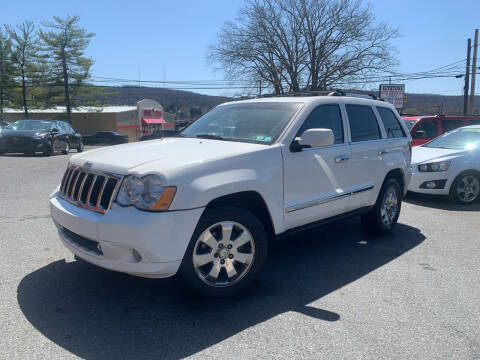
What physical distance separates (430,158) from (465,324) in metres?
5.44

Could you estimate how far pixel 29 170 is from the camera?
443 inches

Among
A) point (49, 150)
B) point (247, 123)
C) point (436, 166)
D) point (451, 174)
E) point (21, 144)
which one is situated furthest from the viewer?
point (49, 150)

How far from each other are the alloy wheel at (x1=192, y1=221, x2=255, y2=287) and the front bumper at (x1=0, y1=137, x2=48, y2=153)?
1354 centimetres

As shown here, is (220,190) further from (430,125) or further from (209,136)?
(430,125)

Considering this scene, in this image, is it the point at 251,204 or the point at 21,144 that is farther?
the point at 21,144

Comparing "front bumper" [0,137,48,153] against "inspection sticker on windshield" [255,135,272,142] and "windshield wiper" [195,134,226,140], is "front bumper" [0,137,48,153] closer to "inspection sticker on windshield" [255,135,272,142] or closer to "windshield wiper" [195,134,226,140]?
"windshield wiper" [195,134,226,140]

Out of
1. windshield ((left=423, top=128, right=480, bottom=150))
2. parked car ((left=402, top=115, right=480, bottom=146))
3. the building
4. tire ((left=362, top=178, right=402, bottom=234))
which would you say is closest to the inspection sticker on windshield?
tire ((left=362, top=178, right=402, bottom=234))

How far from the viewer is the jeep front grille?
3.31 m

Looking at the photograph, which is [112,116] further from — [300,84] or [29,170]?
[29,170]

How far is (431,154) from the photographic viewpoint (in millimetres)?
8430

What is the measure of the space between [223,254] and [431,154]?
639 cm

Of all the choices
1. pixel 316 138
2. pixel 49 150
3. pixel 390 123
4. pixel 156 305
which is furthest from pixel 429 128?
pixel 49 150

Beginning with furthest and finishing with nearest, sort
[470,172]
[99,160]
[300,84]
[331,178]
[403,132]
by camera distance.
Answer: [300,84]
[470,172]
[403,132]
[331,178]
[99,160]

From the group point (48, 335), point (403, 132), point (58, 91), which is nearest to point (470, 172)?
point (403, 132)
